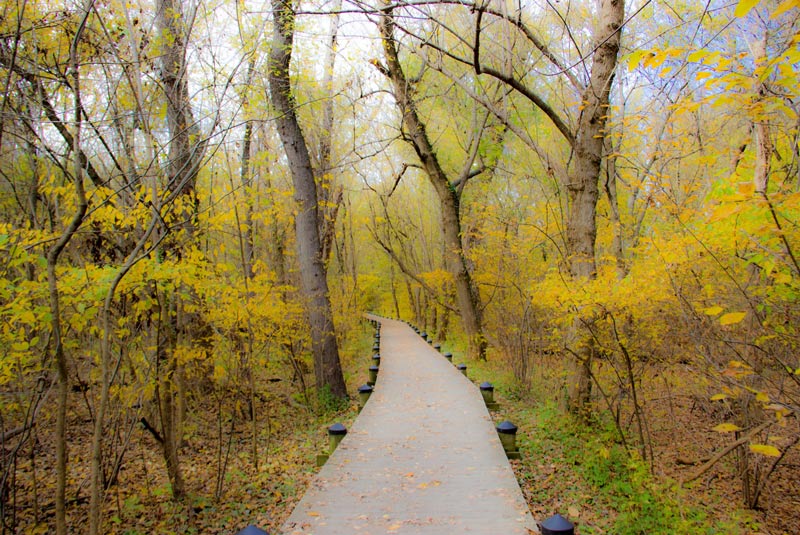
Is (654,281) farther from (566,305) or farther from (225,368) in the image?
(225,368)

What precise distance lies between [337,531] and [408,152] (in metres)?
16.6

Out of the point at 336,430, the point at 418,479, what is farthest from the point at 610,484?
the point at 336,430

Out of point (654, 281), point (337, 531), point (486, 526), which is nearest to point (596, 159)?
point (654, 281)

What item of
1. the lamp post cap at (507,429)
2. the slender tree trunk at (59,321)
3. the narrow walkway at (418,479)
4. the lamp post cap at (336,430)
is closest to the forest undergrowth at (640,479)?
the lamp post cap at (507,429)

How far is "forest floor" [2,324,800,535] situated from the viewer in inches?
→ 178

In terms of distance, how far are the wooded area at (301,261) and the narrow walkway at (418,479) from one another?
132 centimetres

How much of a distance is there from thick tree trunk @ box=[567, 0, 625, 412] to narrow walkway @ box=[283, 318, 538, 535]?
63.9 inches

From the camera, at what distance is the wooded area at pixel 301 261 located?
3385mm

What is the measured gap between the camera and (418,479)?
4.63 meters

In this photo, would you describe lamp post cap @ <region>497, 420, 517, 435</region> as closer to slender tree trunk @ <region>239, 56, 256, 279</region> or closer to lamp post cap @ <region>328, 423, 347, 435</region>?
lamp post cap @ <region>328, 423, 347, 435</region>

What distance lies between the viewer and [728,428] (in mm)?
2707

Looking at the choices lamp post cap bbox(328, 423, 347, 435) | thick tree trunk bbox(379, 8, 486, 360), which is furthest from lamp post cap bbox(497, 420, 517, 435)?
thick tree trunk bbox(379, 8, 486, 360)

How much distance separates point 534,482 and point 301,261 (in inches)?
243

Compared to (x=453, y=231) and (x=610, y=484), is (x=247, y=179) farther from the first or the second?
(x=453, y=231)
